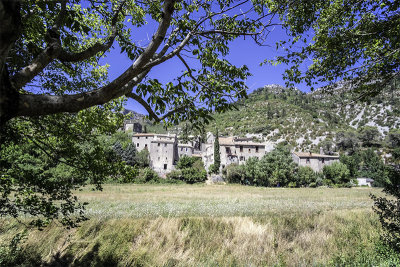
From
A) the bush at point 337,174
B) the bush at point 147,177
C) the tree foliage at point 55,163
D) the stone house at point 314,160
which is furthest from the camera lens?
the stone house at point 314,160

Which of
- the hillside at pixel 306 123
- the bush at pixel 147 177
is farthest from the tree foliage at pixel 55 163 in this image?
the hillside at pixel 306 123

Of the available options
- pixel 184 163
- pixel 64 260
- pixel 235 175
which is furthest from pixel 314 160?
pixel 64 260

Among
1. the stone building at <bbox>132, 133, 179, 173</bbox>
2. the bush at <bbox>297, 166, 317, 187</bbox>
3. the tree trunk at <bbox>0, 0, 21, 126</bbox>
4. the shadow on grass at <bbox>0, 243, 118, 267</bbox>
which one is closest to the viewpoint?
the tree trunk at <bbox>0, 0, 21, 126</bbox>

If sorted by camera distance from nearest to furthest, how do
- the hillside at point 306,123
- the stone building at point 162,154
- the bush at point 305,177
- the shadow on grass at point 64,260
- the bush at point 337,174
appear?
1. the shadow on grass at point 64,260
2. the bush at point 305,177
3. the bush at point 337,174
4. the stone building at point 162,154
5. the hillside at point 306,123

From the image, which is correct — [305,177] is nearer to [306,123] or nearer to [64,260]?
[64,260]

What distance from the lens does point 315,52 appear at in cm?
668

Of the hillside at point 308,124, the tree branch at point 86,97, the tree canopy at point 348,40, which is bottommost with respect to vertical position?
the tree branch at point 86,97

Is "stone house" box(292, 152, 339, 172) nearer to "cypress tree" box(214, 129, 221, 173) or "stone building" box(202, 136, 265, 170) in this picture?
"stone building" box(202, 136, 265, 170)

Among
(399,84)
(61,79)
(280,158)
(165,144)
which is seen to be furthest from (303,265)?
(165,144)

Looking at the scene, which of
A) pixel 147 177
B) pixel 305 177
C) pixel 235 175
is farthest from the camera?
pixel 235 175

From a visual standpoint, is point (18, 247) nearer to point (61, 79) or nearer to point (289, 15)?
point (61, 79)

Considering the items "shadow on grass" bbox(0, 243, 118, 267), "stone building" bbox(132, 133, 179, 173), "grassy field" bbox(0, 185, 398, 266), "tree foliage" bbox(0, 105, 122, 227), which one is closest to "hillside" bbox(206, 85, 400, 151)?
"stone building" bbox(132, 133, 179, 173)

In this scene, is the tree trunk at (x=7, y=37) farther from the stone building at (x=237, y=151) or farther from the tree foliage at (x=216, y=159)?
the stone building at (x=237, y=151)

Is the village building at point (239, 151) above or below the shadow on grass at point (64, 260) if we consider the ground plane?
above
